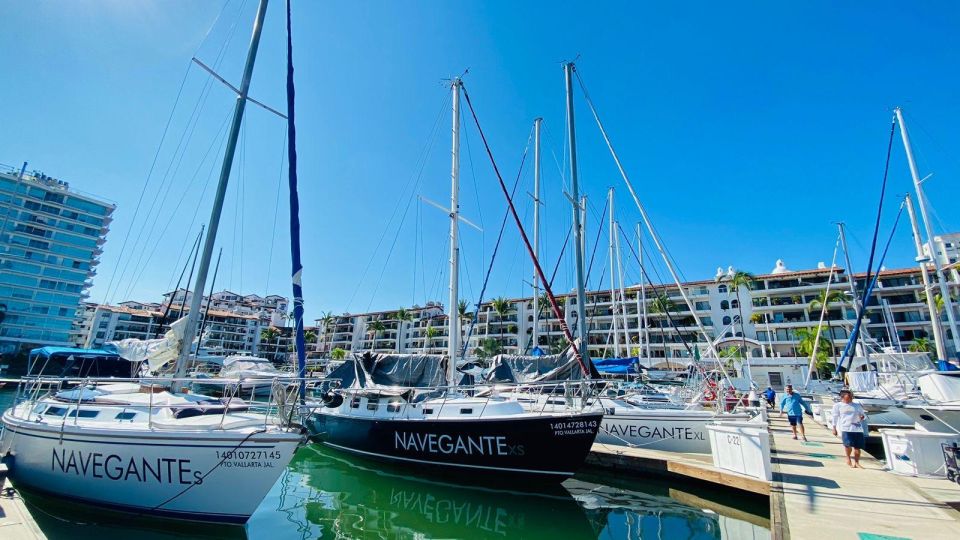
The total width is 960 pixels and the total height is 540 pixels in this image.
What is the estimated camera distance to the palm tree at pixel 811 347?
45406 millimetres

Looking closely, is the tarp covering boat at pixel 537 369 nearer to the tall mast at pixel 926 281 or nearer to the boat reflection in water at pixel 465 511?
the boat reflection in water at pixel 465 511

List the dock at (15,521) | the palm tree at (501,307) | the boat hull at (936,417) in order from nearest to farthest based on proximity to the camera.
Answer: the dock at (15,521)
the boat hull at (936,417)
the palm tree at (501,307)

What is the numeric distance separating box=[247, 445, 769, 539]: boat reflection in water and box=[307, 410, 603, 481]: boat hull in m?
0.66

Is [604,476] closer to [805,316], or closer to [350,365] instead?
[350,365]

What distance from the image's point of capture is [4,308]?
2163 inches

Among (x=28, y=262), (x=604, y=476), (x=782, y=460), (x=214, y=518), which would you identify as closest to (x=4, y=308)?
(x=28, y=262)

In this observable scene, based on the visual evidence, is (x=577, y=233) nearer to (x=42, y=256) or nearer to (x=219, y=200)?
(x=219, y=200)

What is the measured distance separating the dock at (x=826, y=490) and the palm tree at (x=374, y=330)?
259 ft

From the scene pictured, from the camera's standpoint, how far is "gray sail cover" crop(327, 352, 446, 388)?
12859mm

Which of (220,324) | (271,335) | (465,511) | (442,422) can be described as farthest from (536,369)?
(271,335)

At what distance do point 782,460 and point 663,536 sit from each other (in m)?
5.75

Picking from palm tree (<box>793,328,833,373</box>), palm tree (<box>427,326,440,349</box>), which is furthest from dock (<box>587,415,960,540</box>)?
palm tree (<box>427,326,440,349</box>)

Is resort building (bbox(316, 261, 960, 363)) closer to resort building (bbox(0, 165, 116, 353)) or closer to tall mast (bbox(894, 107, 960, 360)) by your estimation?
tall mast (bbox(894, 107, 960, 360))

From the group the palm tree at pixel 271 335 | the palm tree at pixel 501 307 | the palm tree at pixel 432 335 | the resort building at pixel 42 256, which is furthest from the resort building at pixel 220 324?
the palm tree at pixel 501 307
